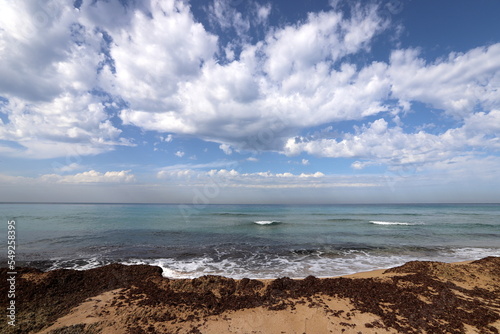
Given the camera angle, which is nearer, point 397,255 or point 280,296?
point 280,296

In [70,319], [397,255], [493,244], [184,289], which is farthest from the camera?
[493,244]

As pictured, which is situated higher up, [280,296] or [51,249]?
[280,296]

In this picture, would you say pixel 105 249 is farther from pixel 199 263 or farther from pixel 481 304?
pixel 481 304

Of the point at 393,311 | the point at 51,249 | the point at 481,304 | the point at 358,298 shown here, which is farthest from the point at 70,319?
the point at 51,249

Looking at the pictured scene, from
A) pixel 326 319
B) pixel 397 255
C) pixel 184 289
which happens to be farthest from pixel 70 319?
pixel 397 255

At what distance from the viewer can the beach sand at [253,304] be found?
5750mm

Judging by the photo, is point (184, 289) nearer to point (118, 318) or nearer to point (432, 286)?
point (118, 318)

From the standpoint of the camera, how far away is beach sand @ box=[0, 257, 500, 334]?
575 centimetres

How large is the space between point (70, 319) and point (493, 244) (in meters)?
30.6

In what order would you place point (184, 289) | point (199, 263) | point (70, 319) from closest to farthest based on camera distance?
point (70, 319) → point (184, 289) → point (199, 263)

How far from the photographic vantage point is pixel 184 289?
7.75 metres

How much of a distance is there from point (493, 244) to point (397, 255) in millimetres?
12452

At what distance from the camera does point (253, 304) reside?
682 cm

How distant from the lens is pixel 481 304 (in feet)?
21.9
